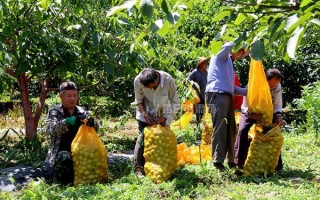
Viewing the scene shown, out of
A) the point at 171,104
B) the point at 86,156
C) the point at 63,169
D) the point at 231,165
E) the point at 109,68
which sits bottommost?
the point at 231,165

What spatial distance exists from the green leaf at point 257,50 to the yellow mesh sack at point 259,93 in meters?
2.60

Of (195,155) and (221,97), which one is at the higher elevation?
(221,97)

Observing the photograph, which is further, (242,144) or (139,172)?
(242,144)

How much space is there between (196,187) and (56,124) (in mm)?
1333

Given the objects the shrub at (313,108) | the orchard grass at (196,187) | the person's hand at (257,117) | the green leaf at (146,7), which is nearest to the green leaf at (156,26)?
the green leaf at (146,7)

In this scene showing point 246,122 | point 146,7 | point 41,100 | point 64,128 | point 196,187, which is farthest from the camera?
point 41,100

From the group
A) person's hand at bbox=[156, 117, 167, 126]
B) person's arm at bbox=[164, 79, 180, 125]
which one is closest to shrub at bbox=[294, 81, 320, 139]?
person's arm at bbox=[164, 79, 180, 125]

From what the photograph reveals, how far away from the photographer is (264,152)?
418cm

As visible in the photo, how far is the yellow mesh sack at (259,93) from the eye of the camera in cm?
412

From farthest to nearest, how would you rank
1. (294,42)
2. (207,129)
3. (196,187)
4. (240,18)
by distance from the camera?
(207,129) < (196,187) < (240,18) < (294,42)

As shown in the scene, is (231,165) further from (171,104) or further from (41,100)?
(41,100)

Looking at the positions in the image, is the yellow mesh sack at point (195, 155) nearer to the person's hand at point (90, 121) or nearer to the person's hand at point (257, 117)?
the person's hand at point (257, 117)

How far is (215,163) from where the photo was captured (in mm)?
4285

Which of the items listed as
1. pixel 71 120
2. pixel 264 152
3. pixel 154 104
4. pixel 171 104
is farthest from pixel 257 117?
pixel 71 120
